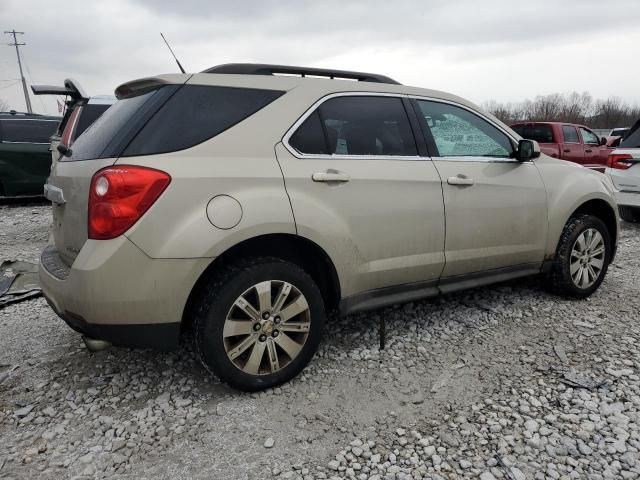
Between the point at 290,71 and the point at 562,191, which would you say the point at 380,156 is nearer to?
the point at 290,71

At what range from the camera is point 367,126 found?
2945 millimetres

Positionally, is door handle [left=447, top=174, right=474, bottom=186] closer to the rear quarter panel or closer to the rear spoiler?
the rear quarter panel

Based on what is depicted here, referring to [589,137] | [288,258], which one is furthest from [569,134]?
[288,258]

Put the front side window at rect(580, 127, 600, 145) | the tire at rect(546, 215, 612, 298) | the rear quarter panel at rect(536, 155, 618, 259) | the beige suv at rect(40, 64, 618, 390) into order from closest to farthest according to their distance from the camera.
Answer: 1. the beige suv at rect(40, 64, 618, 390)
2. the rear quarter panel at rect(536, 155, 618, 259)
3. the tire at rect(546, 215, 612, 298)
4. the front side window at rect(580, 127, 600, 145)

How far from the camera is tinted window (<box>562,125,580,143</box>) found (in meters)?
11.4

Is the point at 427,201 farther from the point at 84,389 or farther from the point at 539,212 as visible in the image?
the point at 84,389

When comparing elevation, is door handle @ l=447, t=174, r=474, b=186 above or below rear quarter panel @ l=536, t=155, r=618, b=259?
above

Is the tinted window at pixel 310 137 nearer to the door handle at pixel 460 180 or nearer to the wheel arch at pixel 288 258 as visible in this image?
the wheel arch at pixel 288 258

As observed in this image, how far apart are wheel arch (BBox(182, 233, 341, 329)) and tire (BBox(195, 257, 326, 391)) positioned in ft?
0.18

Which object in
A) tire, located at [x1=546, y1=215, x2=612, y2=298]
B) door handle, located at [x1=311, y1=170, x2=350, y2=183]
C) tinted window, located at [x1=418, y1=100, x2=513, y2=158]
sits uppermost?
tinted window, located at [x1=418, y1=100, x2=513, y2=158]

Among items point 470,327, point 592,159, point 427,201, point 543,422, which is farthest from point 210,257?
point 592,159

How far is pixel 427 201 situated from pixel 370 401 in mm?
1250

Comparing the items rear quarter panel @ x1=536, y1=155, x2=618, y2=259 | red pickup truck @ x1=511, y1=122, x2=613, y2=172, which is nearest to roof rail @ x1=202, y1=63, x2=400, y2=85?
rear quarter panel @ x1=536, y1=155, x2=618, y2=259

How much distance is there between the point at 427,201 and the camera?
3.00 m
